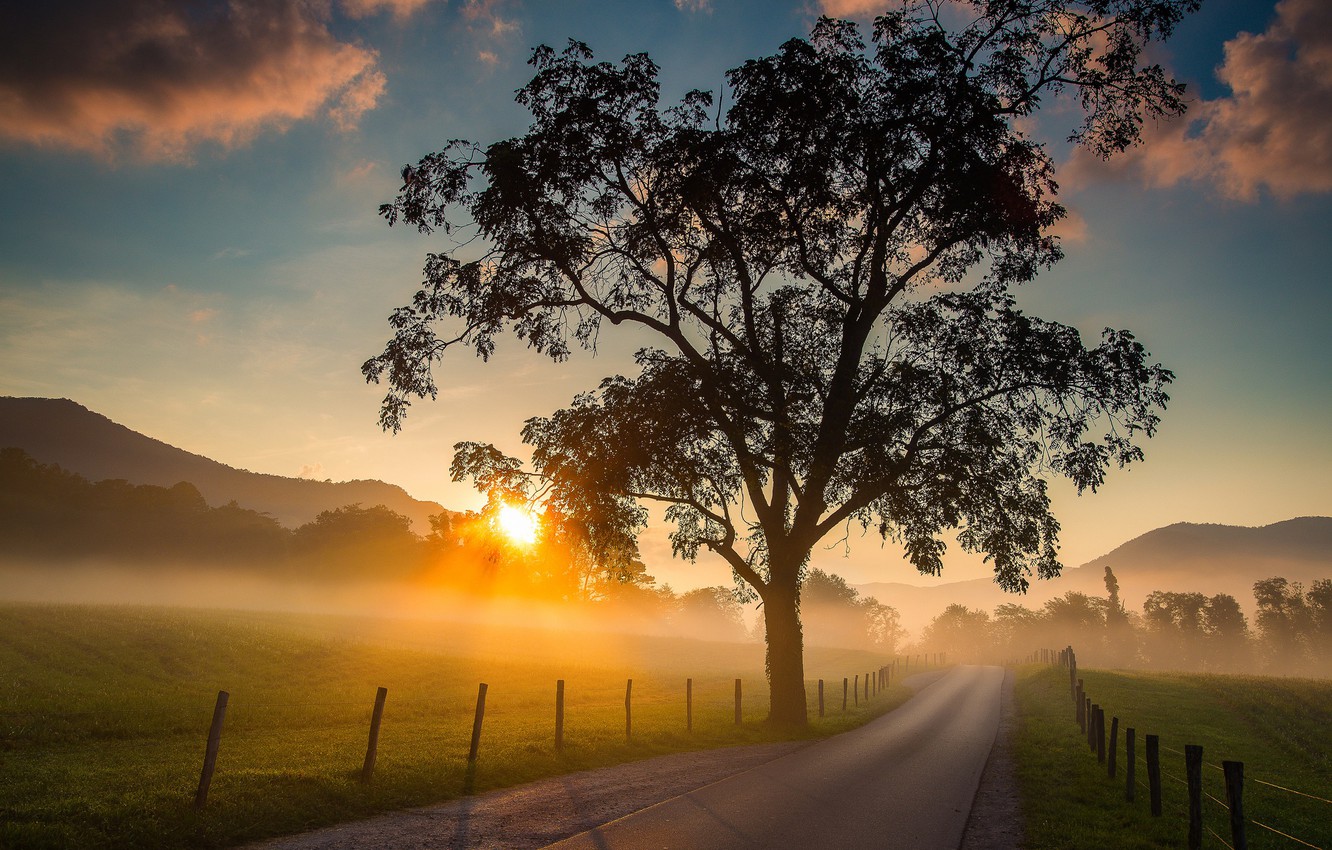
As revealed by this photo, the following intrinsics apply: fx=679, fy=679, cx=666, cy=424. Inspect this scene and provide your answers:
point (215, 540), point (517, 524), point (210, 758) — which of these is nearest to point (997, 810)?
point (210, 758)

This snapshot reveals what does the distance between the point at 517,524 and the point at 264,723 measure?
31.2 feet

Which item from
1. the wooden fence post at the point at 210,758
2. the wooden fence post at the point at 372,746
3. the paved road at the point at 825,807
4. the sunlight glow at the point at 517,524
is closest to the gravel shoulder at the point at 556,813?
the paved road at the point at 825,807

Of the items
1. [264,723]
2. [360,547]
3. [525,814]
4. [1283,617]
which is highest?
[360,547]

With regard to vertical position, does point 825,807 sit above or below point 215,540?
below

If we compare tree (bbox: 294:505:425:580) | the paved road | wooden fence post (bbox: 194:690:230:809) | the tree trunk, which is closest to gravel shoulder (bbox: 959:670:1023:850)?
the paved road

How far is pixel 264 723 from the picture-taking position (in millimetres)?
20750

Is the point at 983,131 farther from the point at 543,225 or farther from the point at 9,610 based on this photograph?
the point at 9,610

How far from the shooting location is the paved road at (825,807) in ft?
29.9

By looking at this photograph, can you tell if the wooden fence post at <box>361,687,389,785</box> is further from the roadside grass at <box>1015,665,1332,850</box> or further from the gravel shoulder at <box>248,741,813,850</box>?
the roadside grass at <box>1015,665,1332,850</box>

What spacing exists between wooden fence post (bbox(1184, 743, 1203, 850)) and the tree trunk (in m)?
12.7

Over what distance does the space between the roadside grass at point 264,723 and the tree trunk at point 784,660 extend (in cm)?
90

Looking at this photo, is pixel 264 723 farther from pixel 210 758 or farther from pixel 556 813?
pixel 556 813

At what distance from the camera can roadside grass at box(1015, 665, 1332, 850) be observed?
1109cm

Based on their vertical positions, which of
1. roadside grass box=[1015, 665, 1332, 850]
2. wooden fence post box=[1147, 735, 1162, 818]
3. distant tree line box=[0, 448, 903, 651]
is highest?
distant tree line box=[0, 448, 903, 651]
